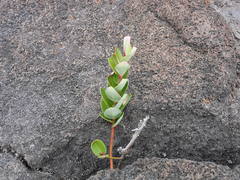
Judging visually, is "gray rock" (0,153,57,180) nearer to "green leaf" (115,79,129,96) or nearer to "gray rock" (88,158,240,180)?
"gray rock" (88,158,240,180)

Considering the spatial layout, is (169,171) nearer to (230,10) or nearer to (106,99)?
(106,99)

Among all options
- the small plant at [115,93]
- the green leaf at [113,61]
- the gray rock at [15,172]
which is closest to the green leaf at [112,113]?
the small plant at [115,93]

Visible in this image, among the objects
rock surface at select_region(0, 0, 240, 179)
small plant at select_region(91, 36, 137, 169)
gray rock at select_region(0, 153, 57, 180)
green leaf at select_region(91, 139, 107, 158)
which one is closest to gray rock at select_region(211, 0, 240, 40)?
rock surface at select_region(0, 0, 240, 179)

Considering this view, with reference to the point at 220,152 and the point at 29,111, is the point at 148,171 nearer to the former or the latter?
the point at 220,152

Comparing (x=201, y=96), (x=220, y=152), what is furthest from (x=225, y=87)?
(x=220, y=152)

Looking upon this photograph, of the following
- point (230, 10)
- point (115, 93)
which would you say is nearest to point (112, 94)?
point (115, 93)
